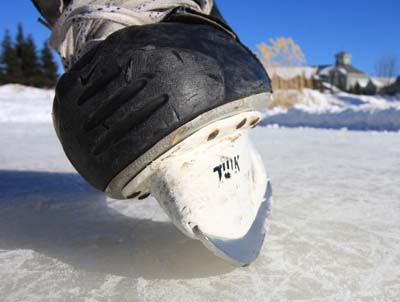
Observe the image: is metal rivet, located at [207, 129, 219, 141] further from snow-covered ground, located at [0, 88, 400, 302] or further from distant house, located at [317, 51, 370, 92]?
distant house, located at [317, 51, 370, 92]

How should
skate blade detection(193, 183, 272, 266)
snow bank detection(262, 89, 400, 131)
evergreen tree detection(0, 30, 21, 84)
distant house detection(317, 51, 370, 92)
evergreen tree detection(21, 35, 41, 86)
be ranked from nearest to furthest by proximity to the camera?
skate blade detection(193, 183, 272, 266)
snow bank detection(262, 89, 400, 131)
evergreen tree detection(0, 30, 21, 84)
evergreen tree detection(21, 35, 41, 86)
distant house detection(317, 51, 370, 92)

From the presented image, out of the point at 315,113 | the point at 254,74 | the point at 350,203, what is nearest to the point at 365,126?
the point at 315,113

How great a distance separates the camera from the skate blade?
1.44 ft

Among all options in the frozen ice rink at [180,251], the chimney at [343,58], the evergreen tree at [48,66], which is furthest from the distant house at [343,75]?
the frozen ice rink at [180,251]

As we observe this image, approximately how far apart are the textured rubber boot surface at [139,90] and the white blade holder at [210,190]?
0.11 ft

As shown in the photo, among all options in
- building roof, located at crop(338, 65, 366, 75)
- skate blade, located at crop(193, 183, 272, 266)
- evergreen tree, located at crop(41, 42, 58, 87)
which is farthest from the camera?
building roof, located at crop(338, 65, 366, 75)

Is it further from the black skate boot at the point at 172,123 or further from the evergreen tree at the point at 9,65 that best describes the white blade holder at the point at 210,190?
the evergreen tree at the point at 9,65

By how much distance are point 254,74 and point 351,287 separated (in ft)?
1.01

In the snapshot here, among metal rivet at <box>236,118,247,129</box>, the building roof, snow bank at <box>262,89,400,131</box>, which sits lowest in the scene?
the building roof

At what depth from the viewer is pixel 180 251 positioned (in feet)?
1.81

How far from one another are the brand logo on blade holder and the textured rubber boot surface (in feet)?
0.28

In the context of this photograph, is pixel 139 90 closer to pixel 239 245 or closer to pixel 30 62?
pixel 239 245

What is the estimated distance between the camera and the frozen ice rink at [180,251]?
1.44 feet

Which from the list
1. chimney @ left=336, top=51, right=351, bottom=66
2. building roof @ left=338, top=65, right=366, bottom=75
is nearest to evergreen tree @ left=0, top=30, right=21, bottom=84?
building roof @ left=338, top=65, right=366, bottom=75
